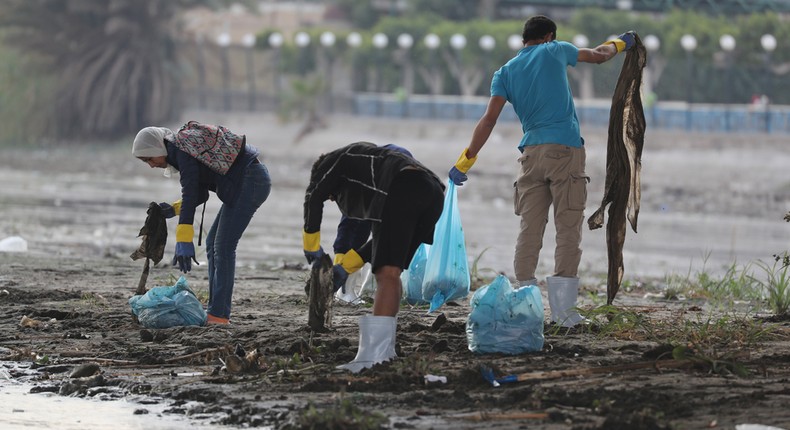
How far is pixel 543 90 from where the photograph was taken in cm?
712

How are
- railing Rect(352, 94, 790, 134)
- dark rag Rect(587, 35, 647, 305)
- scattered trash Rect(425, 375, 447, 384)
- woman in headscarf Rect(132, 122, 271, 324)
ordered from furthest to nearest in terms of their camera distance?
railing Rect(352, 94, 790, 134) < dark rag Rect(587, 35, 647, 305) < woman in headscarf Rect(132, 122, 271, 324) < scattered trash Rect(425, 375, 447, 384)

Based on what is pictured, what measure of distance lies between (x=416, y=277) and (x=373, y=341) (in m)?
2.45

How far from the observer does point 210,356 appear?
6.52m

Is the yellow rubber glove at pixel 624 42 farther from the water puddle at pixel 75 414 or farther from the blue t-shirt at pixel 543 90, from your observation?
the water puddle at pixel 75 414

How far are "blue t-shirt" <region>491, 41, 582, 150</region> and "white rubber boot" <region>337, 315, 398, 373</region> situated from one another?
→ 5.58ft

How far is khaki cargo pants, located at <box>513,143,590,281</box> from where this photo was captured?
23.4ft

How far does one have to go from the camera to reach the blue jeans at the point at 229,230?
7.52m

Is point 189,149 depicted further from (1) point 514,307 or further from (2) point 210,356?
(1) point 514,307

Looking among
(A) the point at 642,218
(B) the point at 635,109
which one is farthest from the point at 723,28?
(B) the point at 635,109

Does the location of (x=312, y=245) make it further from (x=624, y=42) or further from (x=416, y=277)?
(x=624, y=42)

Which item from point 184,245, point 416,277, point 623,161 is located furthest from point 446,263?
point 184,245

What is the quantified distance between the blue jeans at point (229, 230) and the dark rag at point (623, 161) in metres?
1.89

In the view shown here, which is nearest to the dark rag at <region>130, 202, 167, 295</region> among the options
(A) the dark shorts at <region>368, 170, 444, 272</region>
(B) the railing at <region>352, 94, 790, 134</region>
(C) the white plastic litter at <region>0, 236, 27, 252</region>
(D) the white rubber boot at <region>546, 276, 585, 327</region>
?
(A) the dark shorts at <region>368, 170, 444, 272</region>

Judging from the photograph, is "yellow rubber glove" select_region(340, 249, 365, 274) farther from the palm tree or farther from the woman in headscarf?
the palm tree
